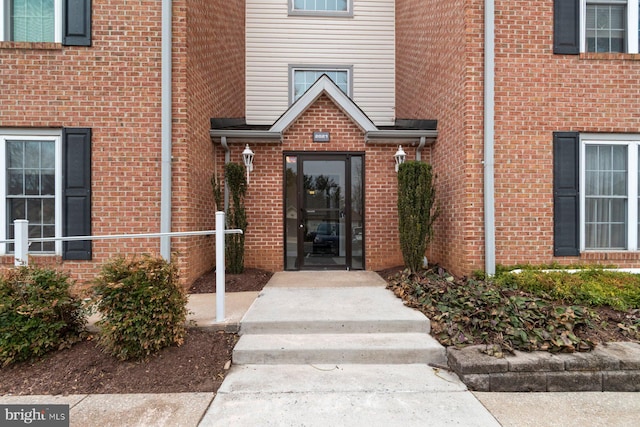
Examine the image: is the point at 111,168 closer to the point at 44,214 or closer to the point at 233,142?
the point at 44,214

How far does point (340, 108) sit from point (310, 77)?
290cm

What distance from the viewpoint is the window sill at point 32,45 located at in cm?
491

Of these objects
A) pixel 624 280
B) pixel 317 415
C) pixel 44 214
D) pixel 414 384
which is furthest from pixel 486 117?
pixel 44 214

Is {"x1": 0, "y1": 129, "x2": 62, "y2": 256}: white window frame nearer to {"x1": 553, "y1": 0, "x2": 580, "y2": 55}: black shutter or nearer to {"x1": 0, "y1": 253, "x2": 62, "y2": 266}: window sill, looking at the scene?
{"x1": 0, "y1": 253, "x2": 62, "y2": 266}: window sill

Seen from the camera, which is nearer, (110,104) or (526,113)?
(110,104)

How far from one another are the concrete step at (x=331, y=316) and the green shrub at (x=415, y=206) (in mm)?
1259

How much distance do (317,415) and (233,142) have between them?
17.1 feet

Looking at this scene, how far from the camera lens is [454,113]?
5.68 meters

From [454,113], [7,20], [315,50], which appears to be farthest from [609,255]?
[7,20]

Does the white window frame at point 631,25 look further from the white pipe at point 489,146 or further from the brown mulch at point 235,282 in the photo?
the brown mulch at point 235,282

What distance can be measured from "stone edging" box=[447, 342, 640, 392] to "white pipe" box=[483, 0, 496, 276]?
2.06 m

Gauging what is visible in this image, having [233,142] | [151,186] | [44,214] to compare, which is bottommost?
[44,214]

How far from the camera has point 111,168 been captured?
509 cm

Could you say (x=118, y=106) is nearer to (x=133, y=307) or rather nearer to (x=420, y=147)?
(x=133, y=307)
